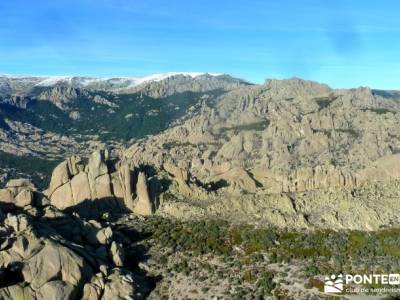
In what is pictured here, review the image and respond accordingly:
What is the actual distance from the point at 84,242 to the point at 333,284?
126ft

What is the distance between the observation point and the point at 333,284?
74.7m

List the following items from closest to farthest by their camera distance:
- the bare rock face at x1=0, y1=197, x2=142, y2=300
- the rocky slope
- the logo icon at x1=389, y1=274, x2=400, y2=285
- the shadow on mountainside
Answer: the bare rock face at x1=0, y1=197, x2=142, y2=300, the shadow on mountainside, the rocky slope, the logo icon at x1=389, y1=274, x2=400, y2=285

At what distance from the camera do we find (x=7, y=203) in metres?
87.9

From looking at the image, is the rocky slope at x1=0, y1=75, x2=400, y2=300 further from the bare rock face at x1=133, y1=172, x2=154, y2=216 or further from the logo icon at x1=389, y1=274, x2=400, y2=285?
the logo icon at x1=389, y1=274, x2=400, y2=285

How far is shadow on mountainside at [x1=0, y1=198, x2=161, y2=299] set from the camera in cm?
6938

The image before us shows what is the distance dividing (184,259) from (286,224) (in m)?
23.8

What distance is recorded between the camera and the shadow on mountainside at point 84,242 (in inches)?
2731

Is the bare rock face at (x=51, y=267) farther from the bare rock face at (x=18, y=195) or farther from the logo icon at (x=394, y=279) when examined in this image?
the logo icon at (x=394, y=279)

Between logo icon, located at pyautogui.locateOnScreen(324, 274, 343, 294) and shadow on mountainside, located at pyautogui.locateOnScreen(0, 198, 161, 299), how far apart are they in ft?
81.7

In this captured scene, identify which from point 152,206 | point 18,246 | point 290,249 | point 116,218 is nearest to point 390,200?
point 290,249

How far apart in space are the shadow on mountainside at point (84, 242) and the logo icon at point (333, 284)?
24.9 meters

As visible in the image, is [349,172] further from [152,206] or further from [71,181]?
[71,181]

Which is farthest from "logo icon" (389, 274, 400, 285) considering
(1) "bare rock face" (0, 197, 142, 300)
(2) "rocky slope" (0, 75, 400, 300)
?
(1) "bare rock face" (0, 197, 142, 300)

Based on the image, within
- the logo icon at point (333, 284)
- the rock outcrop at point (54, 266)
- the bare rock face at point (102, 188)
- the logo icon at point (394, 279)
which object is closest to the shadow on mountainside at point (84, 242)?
the rock outcrop at point (54, 266)
